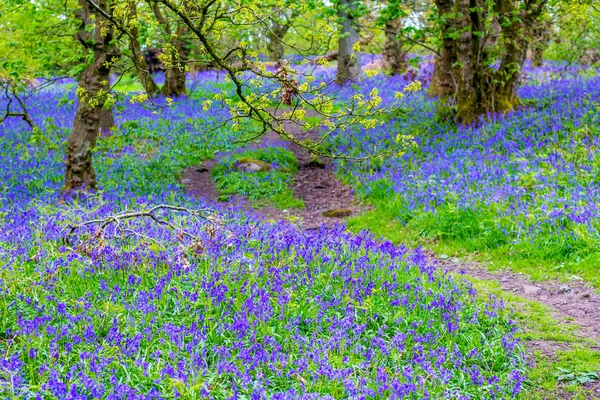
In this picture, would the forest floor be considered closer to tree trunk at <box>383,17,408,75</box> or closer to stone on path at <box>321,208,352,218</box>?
stone on path at <box>321,208,352,218</box>

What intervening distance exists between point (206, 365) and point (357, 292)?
2.03 meters

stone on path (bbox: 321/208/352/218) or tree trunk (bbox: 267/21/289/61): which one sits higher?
tree trunk (bbox: 267/21/289/61)

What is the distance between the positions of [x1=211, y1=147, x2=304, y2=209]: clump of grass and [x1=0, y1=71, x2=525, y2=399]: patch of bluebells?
5366 millimetres

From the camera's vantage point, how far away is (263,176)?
1433 centimetres

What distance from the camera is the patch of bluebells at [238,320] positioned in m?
4.20

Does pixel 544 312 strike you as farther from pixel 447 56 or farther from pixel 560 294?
pixel 447 56

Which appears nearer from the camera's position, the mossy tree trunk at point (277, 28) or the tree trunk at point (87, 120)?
the mossy tree trunk at point (277, 28)

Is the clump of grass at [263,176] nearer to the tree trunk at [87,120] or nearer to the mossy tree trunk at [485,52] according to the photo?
the tree trunk at [87,120]

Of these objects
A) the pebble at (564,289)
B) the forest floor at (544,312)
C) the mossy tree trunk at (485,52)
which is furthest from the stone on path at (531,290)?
the mossy tree trunk at (485,52)

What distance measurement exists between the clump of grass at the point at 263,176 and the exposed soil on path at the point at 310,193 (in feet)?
→ 0.70

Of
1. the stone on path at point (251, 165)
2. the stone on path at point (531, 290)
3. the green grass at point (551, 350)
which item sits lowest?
the stone on path at point (251, 165)

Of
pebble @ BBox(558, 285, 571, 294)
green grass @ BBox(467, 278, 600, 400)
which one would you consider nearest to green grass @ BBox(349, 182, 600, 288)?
pebble @ BBox(558, 285, 571, 294)

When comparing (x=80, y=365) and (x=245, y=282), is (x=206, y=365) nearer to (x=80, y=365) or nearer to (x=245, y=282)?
(x=80, y=365)

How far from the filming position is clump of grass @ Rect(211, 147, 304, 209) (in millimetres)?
13266
